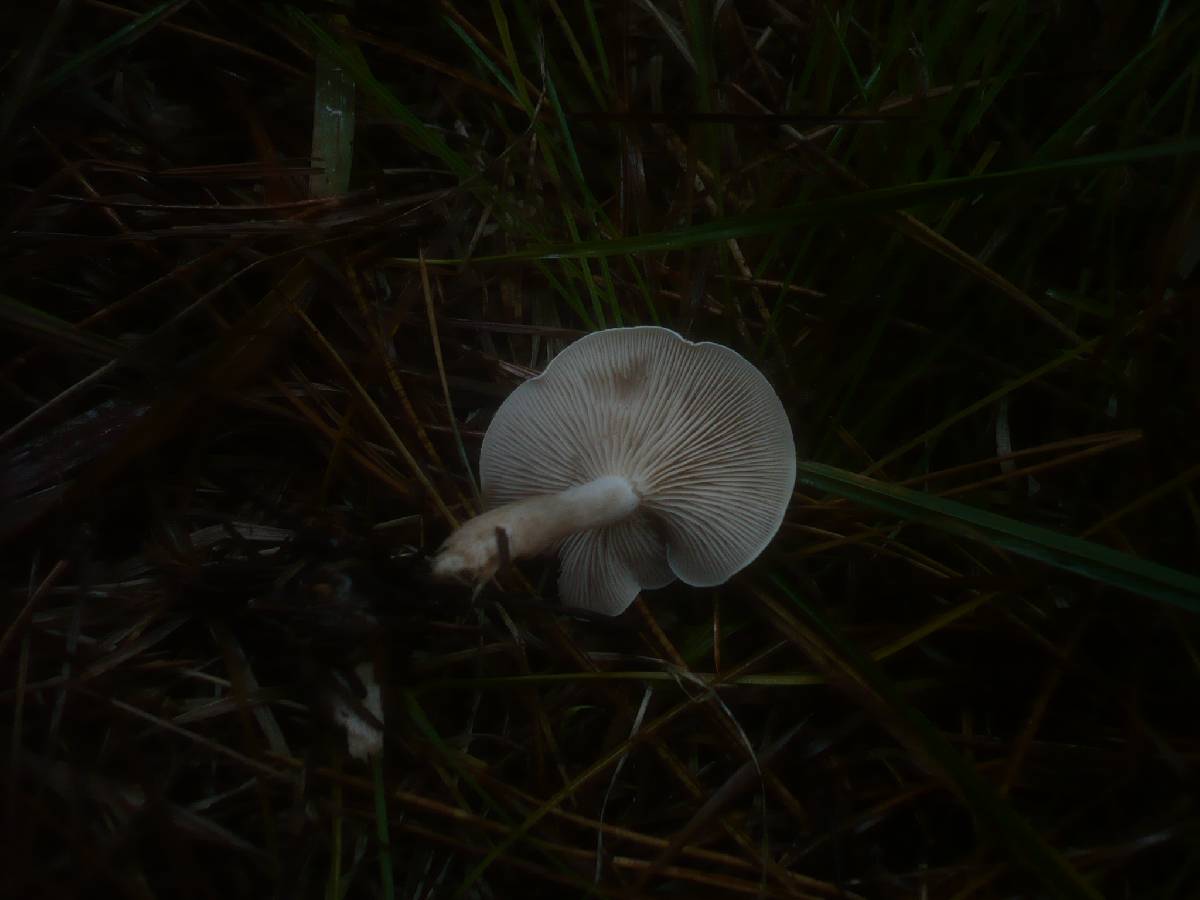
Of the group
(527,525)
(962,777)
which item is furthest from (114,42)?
(962,777)

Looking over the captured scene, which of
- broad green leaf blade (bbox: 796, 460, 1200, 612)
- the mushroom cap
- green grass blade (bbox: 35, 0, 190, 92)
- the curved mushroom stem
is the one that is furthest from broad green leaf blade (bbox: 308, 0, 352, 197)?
broad green leaf blade (bbox: 796, 460, 1200, 612)

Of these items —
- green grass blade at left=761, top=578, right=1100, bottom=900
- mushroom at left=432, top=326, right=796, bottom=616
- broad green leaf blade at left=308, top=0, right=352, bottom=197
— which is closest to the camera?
green grass blade at left=761, top=578, right=1100, bottom=900

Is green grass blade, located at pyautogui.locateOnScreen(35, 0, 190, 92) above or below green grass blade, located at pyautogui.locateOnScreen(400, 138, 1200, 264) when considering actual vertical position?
above

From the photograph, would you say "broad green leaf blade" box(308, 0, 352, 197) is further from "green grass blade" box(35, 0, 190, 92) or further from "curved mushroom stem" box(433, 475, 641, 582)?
"curved mushroom stem" box(433, 475, 641, 582)

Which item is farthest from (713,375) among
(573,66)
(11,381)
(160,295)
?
(11,381)

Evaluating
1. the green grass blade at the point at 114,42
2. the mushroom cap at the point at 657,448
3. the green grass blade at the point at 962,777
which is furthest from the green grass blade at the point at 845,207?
the green grass blade at the point at 114,42

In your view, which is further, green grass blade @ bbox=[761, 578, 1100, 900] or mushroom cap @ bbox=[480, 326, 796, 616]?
mushroom cap @ bbox=[480, 326, 796, 616]
